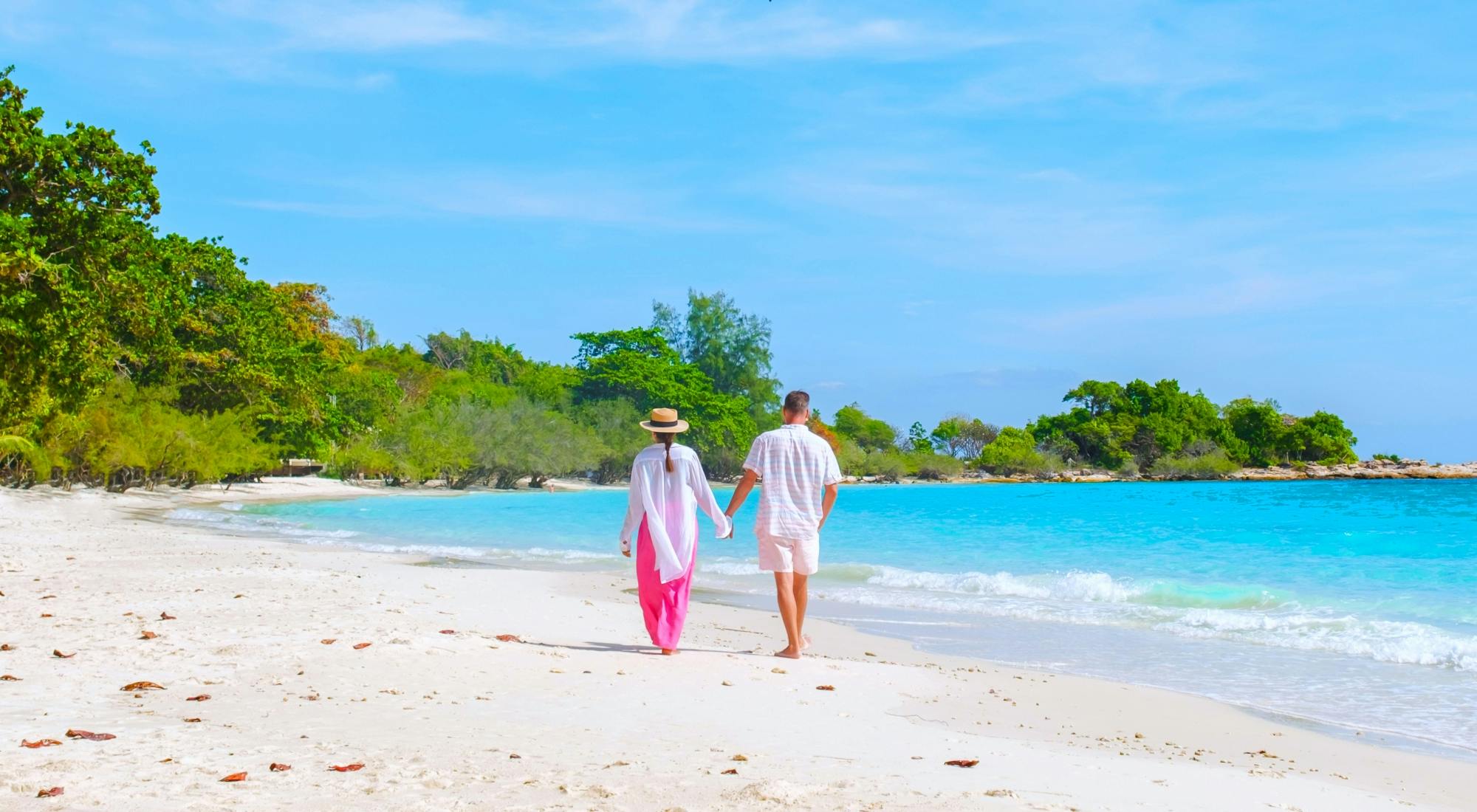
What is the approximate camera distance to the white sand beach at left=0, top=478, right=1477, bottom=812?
150 inches

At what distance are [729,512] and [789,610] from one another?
2.40 feet

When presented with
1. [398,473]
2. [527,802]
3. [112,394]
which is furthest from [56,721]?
[398,473]

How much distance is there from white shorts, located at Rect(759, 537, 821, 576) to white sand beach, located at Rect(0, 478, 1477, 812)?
582 millimetres

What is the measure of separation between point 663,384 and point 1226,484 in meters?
44.8

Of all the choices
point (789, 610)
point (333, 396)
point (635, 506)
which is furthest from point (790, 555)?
point (333, 396)

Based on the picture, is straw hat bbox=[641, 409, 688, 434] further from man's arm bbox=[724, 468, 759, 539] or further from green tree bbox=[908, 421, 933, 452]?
green tree bbox=[908, 421, 933, 452]

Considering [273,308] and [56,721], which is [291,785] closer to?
[56,721]

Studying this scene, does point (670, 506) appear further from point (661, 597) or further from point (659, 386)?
point (659, 386)

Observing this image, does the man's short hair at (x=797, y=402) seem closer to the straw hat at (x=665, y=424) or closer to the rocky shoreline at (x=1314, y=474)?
the straw hat at (x=665, y=424)

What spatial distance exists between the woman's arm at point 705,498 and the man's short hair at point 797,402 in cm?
65

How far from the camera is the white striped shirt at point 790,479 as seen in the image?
22.7 ft

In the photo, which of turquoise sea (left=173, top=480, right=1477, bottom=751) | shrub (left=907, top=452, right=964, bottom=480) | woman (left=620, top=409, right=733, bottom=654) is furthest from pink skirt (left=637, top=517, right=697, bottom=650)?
shrub (left=907, top=452, right=964, bottom=480)

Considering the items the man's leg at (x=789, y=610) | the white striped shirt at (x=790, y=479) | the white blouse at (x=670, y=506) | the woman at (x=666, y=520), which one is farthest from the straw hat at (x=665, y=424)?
the man's leg at (x=789, y=610)

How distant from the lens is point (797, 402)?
6.87m
